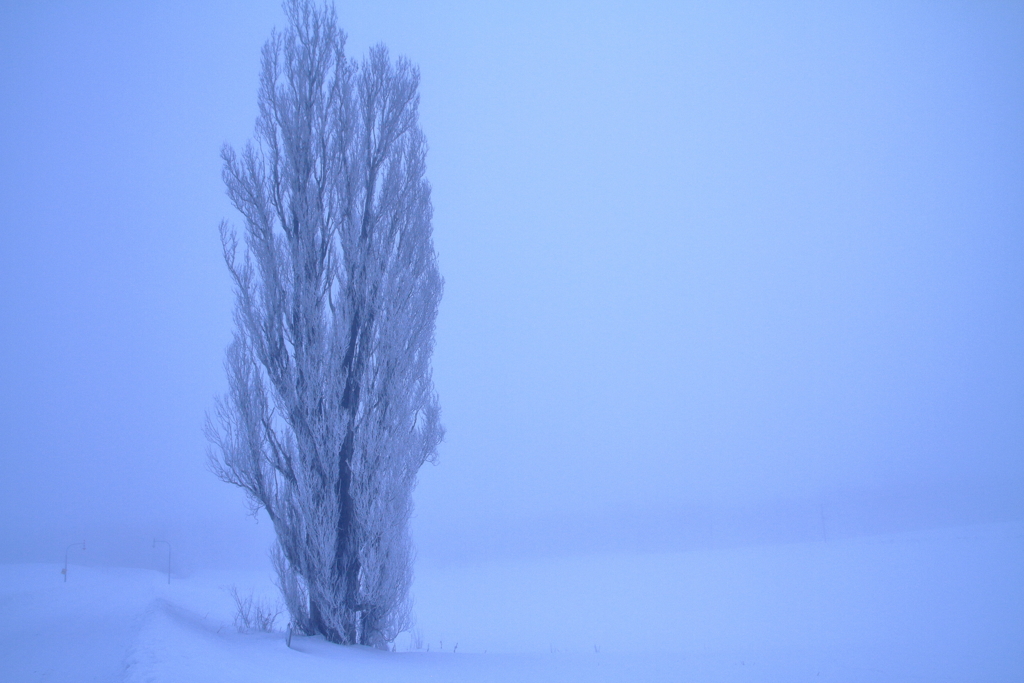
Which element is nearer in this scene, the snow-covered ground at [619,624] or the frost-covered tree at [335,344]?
the snow-covered ground at [619,624]

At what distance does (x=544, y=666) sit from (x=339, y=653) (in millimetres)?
2472

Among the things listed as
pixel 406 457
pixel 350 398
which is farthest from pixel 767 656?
pixel 350 398

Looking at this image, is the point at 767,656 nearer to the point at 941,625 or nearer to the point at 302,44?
the point at 941,625

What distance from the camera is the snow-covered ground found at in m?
7.06

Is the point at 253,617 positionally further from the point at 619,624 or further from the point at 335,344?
the point at 619,624

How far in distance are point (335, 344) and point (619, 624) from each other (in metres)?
12.1

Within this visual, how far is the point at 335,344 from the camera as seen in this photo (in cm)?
947

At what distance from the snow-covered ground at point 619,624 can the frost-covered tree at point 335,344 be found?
107 centimetres

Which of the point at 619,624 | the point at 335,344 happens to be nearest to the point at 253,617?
the point at 335,344

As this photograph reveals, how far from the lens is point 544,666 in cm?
806

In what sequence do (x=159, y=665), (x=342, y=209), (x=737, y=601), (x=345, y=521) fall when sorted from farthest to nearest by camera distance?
(x=737, y=601) < (x=342, y=209) < (x=345, y=521) < (x=159, y=665)

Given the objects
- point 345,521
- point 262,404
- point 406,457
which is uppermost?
point 262,404

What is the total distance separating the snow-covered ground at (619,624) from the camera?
7063mm

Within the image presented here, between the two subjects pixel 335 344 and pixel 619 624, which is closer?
pixel 335 344
